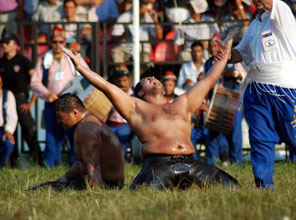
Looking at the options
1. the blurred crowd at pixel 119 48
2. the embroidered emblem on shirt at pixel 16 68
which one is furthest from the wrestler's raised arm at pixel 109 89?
the embroidered emblem on shirt at pixel 16 68

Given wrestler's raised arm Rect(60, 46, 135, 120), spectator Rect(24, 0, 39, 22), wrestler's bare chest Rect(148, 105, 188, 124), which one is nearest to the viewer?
wrestler's raised arm Rect(60, 46, 135, 120)

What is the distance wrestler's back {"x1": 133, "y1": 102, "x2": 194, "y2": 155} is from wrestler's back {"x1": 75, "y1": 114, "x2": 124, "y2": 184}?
1.27 ft

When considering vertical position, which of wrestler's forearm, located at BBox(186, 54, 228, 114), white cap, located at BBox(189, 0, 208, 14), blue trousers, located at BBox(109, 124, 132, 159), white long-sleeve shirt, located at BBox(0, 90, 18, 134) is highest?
white cap, located at BBox(189, 0, 208, 14)

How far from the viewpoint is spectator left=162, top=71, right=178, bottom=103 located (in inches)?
423

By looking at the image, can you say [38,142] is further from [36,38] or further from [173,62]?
[173,62]

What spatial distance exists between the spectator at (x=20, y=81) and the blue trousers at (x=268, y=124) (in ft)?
16.4

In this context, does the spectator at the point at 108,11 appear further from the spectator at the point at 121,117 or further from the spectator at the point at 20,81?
the spectator at the point at 20,81

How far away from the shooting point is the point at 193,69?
35.9 feet

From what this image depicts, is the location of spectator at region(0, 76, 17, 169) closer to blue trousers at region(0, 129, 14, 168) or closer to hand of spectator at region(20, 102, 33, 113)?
blue trousers at region(0, 129, 14, 168)

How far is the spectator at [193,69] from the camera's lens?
35.5 ft

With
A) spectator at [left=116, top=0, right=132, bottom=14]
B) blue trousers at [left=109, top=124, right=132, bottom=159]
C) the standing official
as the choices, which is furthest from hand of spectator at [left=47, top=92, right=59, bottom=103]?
the standing official

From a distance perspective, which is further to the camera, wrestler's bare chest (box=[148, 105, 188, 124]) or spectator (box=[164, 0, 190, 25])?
spectator (box=[164, 0, 190, 25])

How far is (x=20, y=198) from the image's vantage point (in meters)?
6.08

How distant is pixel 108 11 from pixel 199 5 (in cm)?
152
